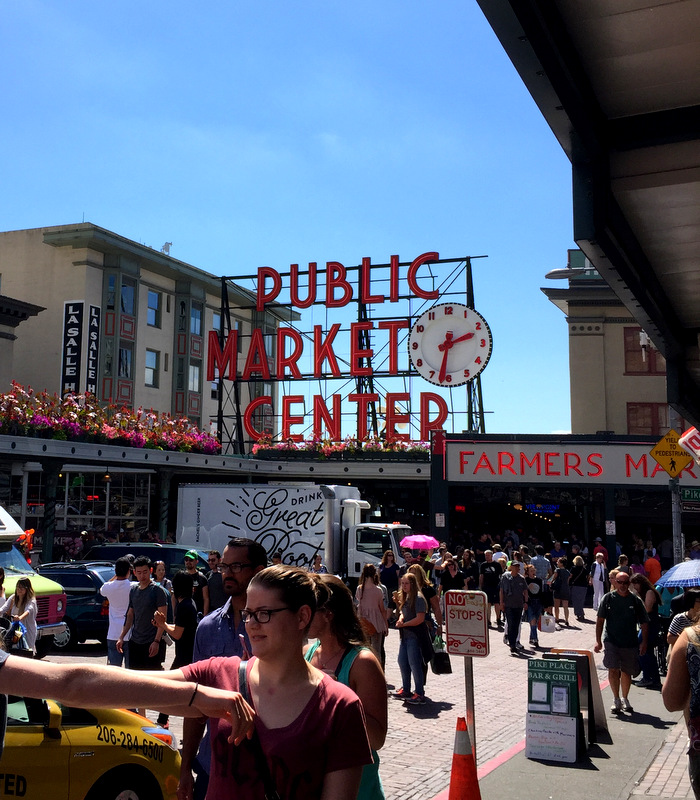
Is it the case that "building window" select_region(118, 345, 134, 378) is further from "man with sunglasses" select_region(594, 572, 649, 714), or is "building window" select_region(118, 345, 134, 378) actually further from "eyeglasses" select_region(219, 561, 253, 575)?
"eyeglasses" select_region(219, 561, 253, 575)

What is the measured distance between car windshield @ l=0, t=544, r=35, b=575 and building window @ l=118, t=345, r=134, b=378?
113ft

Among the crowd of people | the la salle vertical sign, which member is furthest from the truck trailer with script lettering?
the la salle vertical sign

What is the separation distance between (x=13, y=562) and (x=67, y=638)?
2730mm

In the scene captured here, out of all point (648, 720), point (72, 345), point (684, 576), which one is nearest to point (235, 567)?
point (648, 720)

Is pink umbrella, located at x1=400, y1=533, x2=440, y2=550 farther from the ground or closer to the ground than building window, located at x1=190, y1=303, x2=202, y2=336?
closer to the ground

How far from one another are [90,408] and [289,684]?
24912 millimetres

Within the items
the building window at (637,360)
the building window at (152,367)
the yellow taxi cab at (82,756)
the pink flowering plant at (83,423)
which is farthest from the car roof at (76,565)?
the building window at (152,367)

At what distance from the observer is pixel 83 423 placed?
26188 mm

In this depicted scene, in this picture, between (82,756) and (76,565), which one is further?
(76,565)

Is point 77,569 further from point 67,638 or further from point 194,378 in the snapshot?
point 194,378

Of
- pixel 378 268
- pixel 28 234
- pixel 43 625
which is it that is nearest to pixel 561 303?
pixel 378 268

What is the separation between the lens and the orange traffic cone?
673 centimetres

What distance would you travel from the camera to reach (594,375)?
4134 cm

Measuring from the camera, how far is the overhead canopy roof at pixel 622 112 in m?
3.95
